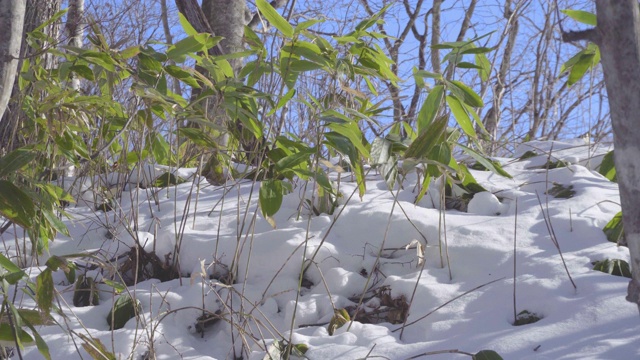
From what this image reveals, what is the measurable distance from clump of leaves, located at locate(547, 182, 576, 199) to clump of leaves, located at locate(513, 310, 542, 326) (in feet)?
2.23

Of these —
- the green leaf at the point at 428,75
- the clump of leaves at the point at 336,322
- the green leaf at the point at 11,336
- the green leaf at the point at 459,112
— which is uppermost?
A: the green leaf at the point at 428,75

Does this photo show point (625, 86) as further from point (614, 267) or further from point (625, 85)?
point (614, 267)

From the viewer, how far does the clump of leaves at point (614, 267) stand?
1.50m

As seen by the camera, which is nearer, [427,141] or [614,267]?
[427,141]

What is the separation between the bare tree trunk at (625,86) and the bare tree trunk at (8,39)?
88 cm

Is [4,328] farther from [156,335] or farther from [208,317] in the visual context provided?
[208,317]

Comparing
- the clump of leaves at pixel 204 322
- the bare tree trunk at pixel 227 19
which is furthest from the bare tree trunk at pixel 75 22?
the clump of leaves at pixel 204 322

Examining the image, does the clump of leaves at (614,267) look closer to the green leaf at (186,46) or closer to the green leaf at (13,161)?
the green leaf at (186,46)

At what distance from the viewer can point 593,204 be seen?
73.6 inches

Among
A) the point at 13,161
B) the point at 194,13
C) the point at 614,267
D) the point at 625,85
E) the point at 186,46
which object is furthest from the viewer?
the point at 194,13

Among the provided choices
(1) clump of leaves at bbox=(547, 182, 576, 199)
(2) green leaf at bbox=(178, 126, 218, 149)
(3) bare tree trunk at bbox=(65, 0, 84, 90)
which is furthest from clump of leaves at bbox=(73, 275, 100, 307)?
(3) bare tree trunk at bbox=(65, 0, 84, 90)

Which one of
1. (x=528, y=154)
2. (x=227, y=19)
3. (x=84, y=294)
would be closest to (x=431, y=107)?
(x=84, y=294)

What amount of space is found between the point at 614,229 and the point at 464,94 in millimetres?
654

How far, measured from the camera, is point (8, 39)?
3.61ft
